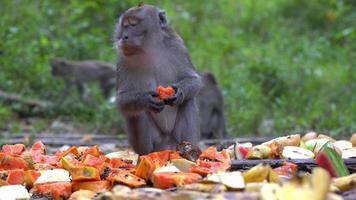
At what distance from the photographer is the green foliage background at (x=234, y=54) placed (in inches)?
404

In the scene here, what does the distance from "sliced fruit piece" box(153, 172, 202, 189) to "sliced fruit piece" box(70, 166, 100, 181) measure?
16.3 inches

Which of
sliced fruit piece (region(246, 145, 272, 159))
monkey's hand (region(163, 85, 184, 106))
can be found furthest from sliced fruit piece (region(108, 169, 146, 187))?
monkey's hand (region(163, 85, 184, 106))

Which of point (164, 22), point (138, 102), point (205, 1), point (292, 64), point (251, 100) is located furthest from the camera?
point (205, 1)

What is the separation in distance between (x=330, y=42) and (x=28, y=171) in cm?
1232

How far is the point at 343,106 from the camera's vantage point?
35.4ft

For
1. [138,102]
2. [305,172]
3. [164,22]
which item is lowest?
[305,172]

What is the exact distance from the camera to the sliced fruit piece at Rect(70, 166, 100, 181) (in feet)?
14.1

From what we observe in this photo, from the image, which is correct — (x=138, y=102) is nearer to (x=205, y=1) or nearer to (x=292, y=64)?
(x=292, y=64)

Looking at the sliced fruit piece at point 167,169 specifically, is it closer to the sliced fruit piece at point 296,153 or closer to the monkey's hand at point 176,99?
the sliced fruit piece at point 296,153

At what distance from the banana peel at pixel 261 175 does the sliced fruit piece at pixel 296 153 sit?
1.01 meters

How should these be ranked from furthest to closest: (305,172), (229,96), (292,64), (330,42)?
(330,42), (292,64), (229,96), (305,172)

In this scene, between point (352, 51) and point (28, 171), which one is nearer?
point (28, 171)

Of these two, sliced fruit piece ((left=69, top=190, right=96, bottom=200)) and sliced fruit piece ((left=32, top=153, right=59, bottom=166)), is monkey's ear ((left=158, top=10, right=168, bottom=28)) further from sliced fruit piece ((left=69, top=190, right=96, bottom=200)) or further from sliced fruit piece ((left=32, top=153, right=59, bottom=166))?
sliced fruit piece ((left=69, top=190, right=96, bottom=200))

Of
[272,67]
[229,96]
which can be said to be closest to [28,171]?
[229,96]
